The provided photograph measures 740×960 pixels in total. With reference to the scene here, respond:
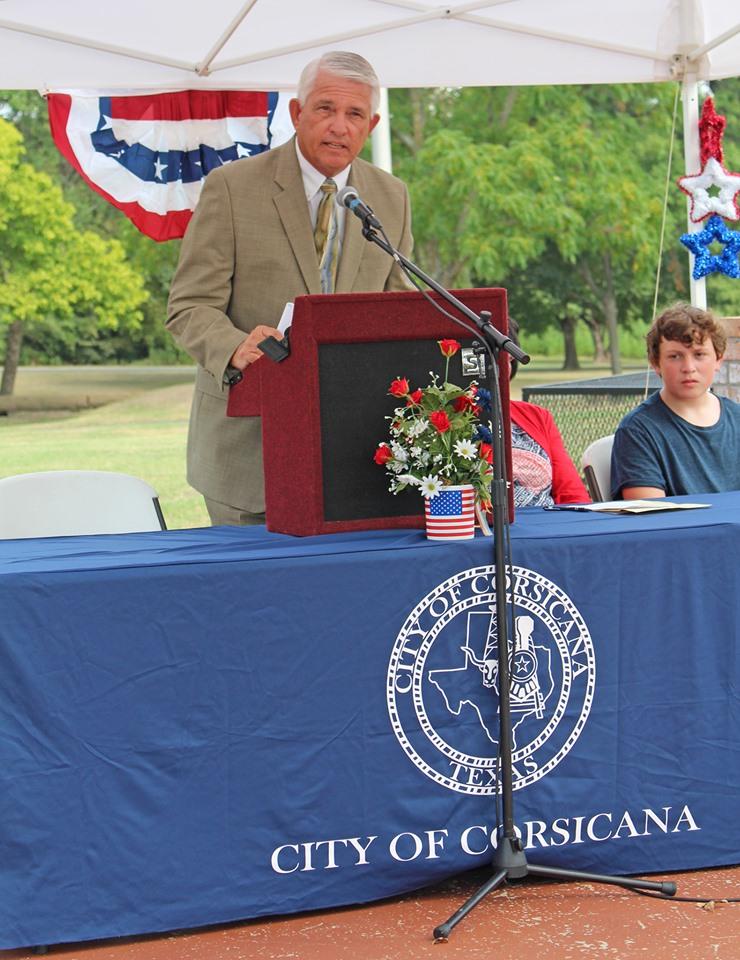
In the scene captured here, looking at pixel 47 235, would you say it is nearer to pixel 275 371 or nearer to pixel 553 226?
pixel 553 226

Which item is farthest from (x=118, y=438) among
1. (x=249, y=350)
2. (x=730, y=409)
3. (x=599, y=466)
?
A: (x=249, y=350)

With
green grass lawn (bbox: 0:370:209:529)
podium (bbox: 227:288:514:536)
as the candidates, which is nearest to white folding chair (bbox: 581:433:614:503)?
podium (bbox: 227:288:514:536)

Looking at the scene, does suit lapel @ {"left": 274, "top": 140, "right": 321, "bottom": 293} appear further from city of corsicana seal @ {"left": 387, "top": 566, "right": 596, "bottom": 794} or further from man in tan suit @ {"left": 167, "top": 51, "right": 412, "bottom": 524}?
city of corsicana seal @ {"left": 387, "top": 566, "right": 596, "bottom": 794}

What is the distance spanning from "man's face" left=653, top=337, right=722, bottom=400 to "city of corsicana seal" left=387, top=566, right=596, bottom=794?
1.18 meters

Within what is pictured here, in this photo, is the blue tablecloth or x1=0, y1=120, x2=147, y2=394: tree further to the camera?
x1=0, y1=120, x2=147, y2=394: tree

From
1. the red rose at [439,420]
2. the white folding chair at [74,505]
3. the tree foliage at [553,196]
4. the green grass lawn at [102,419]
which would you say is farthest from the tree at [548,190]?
the red rose at [439,420]

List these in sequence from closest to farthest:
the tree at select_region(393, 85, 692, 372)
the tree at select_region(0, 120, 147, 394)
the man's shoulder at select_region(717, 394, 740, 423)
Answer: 1. the man's shoulder at select_region(717, 394, 740, 423)
2. the tree at select_region(393, 85, 692, 372)
3. the tree at select_region(0, 120, 147, 394)

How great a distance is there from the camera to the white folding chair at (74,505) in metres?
3.54

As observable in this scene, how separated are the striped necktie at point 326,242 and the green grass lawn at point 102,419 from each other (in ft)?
32.8

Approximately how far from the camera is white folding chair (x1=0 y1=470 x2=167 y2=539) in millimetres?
3543

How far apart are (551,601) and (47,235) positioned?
1319 centimetres

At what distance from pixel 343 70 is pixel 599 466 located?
1541 mm

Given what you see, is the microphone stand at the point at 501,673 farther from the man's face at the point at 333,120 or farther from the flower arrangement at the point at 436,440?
the man's face at the point at 333,120

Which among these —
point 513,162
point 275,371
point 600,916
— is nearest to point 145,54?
point 275,371
